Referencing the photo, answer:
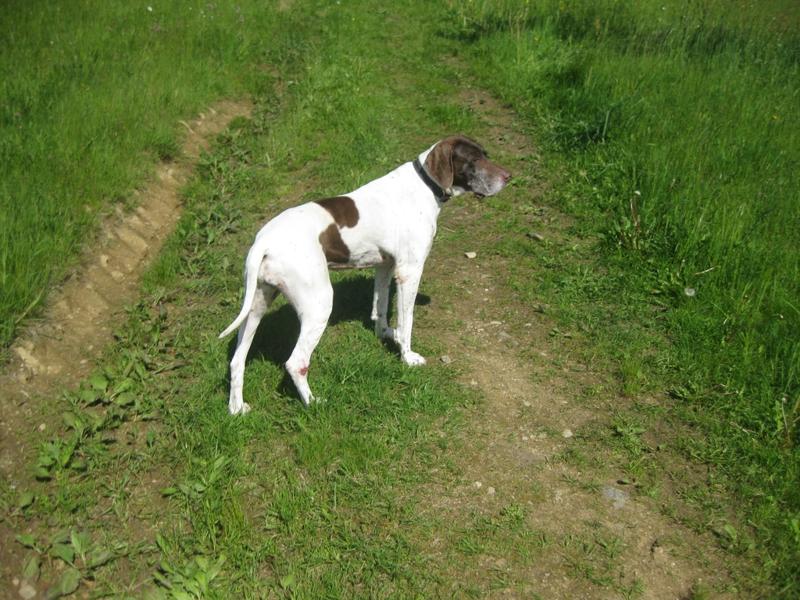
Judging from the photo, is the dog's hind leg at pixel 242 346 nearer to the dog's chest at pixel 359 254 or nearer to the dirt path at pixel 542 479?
the dog's chest at pixel 359 254

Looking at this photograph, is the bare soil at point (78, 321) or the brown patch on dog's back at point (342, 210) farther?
the brown patch on dog's back at point (342, 210)

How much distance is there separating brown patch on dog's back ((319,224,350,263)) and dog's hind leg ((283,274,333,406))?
7.3 inches

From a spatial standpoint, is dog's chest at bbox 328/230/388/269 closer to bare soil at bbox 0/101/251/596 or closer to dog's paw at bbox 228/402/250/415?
dog's paw at bbox 228/402/250/415

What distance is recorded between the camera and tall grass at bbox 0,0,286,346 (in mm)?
4980

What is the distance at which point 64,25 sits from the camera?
7965 millimetres

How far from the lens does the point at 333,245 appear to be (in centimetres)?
419

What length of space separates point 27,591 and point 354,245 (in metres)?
2.51

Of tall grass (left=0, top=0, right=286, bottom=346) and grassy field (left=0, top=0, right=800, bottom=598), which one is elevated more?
tall grass (left=0, top=0, right=286, bottom=346)

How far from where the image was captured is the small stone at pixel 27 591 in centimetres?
325

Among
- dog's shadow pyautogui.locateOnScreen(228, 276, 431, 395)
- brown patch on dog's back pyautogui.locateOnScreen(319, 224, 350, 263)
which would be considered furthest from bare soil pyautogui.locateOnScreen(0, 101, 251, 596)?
→ brown patch on dog's back pyautogui.locateOnScreen(319, 224, 350, 263)

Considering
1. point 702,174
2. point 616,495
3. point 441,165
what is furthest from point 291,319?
point 702,174

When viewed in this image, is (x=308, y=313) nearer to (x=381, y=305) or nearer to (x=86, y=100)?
(x=381, y=305)

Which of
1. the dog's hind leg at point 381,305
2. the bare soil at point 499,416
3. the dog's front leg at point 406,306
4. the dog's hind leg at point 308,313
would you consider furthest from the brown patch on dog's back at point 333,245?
the bare soil at point 499,416

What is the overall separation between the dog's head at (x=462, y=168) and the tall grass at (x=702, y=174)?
4.81 ft
